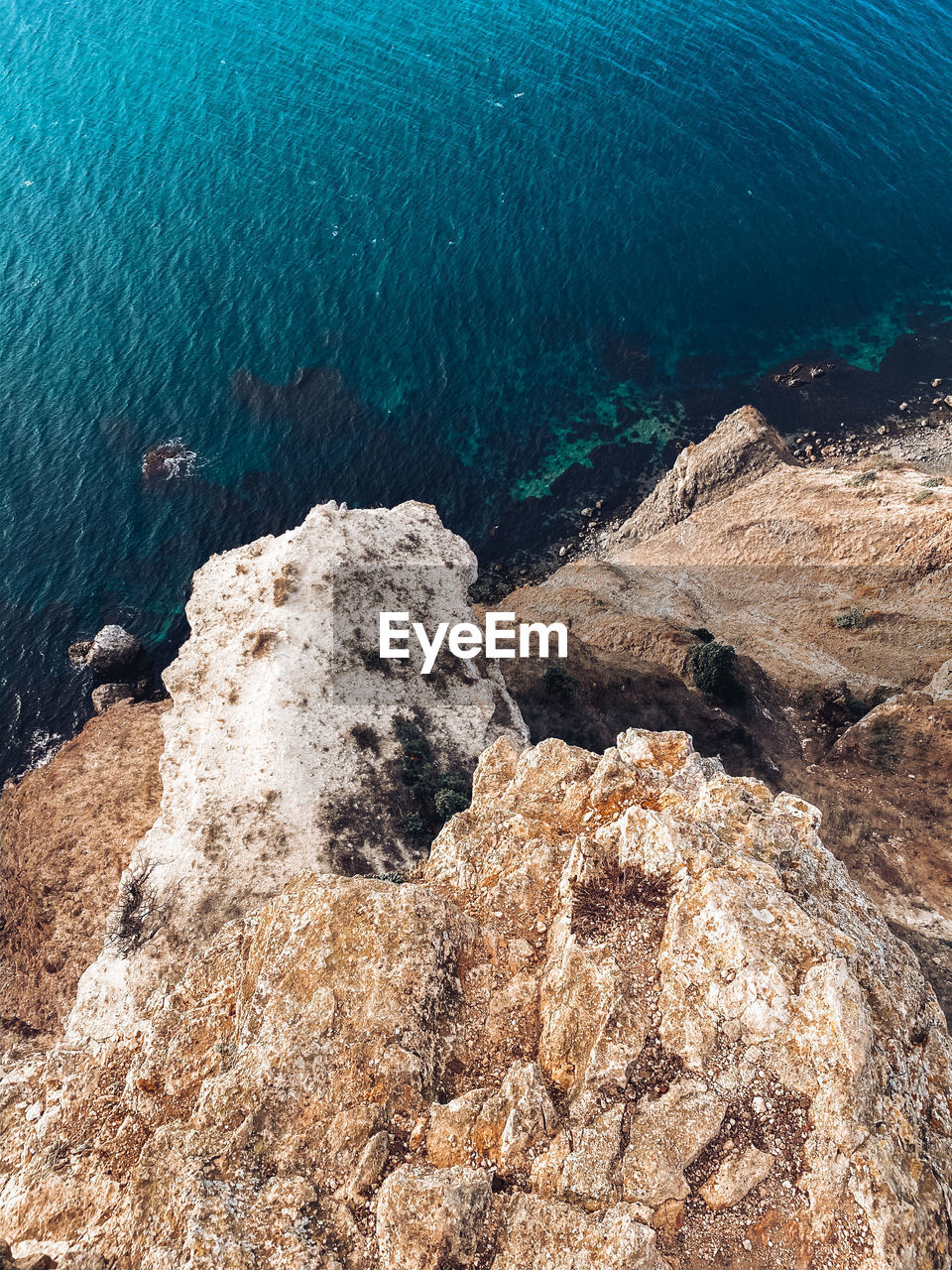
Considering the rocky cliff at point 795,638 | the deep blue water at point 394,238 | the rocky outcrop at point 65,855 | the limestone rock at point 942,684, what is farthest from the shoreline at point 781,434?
the rocky outcrop at point 65,855

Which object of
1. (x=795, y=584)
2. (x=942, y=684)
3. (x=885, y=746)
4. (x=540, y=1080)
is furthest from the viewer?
(x=795, y=584)

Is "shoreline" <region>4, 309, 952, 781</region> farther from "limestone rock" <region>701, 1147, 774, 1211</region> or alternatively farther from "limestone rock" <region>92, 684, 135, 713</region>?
"limestone rock" <region>701, 1147, 774, 1211</region>

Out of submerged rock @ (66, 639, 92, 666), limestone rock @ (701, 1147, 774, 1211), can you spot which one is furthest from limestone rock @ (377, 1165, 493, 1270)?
submerged rock @ (66, 639, 92, 666)

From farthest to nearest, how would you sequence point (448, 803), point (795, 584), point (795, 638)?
1. point (795, 584)
2. point (795, 638)
3. point (448, 803)

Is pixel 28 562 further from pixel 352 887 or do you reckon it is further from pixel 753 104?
pixel 753 104

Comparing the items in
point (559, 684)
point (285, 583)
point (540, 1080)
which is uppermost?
point (540, 1080)

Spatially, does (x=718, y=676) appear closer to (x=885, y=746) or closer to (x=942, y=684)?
(x=885, y=746)

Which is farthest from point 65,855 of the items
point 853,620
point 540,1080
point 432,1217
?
point 853,620

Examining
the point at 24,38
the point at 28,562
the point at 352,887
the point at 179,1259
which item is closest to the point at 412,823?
the point at 352,887
